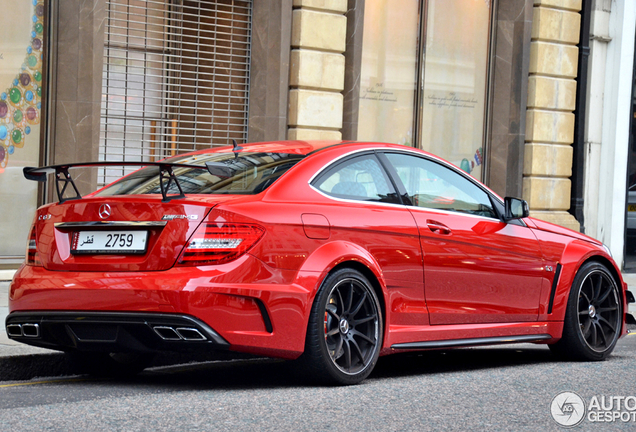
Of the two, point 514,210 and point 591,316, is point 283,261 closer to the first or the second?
point 514,210

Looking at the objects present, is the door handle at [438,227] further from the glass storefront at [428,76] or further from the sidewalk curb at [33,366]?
the glass storefront at [428,76]

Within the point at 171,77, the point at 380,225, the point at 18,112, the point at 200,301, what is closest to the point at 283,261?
the point at 200,301

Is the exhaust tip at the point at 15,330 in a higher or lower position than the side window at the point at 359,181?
lower

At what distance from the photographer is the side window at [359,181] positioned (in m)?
5.53

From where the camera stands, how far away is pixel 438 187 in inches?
247

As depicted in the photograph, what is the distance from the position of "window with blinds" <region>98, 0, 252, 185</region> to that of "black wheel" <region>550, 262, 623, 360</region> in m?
6.40

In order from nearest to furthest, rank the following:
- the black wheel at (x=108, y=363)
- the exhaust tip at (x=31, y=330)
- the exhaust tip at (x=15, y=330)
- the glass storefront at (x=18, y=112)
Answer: the exhaust tip at (x=31, y=330) → the exhaust tip at (x=15, y=330) → the black wheel at (x=108, y=363) → the glass storefront at (x=18, y=112)

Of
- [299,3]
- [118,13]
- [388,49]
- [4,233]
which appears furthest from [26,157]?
[388,49]

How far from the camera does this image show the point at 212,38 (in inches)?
480

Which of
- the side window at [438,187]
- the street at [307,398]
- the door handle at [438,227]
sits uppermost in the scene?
the side window at [438,187]

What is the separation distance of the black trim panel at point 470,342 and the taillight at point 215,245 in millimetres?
1256

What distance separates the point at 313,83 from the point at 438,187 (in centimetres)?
672

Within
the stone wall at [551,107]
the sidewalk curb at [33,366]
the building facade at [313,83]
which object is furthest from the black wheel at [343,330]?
the stone wall at [551,107]

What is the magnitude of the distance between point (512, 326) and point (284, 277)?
2.12 metres
